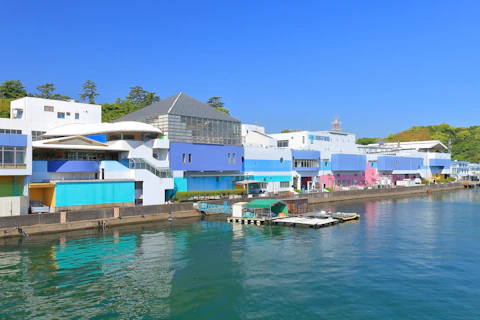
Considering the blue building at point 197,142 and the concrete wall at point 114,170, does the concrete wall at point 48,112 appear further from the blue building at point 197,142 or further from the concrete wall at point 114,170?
the concrete wall at point 114,170

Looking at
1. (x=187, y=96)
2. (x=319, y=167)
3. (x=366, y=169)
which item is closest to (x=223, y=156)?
(x=187, y=96)

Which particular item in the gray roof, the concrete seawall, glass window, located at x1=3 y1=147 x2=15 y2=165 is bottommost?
the concrete seawall

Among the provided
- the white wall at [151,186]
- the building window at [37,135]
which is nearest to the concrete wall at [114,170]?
the white wall at [151,186]

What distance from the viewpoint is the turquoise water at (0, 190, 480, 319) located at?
19.8m

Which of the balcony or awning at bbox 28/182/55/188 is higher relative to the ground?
the balcony

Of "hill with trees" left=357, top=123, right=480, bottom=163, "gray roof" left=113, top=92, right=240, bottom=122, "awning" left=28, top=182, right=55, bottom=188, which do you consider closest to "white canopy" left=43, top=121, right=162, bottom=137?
"gray roof" left=113, top=92, right=240, bottom=122

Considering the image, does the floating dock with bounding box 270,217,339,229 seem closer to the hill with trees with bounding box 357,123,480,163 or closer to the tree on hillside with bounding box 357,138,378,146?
the hill with trees with bounding box 357,123,480,163

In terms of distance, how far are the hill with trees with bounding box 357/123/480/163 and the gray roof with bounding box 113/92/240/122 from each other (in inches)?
4583

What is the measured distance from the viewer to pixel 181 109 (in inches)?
2291

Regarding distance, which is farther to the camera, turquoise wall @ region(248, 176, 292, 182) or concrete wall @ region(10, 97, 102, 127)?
turquoise wall @ region(248, 176, 292, 182)

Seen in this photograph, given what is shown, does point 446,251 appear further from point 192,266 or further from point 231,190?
point 231,190

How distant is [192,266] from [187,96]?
130 ft

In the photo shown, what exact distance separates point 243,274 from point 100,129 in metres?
35.7

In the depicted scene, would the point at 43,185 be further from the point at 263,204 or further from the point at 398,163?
the point at 398,163
